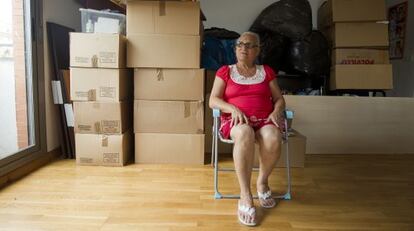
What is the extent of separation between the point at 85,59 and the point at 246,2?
2.09 meters

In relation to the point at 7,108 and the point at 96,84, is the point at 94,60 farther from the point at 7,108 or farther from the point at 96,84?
the point at 7,108

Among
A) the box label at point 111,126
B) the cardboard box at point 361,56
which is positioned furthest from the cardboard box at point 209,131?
the cardboard box at point 361,56

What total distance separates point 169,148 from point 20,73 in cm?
124

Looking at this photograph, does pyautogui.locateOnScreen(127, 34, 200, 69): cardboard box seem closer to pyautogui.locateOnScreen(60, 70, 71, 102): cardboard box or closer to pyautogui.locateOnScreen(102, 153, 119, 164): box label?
pyautogui.locateOnScreen(60, 70, 71, 102): cardboard box

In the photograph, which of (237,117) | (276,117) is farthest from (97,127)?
(276,117)

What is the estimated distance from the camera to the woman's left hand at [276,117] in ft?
6.48

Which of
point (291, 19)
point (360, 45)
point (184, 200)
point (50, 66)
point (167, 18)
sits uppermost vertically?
point (291, 19)

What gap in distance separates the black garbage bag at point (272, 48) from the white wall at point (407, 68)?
1448mm

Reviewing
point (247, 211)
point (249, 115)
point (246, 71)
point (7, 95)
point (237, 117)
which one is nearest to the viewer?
point (247, 211)

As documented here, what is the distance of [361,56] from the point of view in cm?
337

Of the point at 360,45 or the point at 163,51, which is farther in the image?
the point at 360,45

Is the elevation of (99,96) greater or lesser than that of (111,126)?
greater

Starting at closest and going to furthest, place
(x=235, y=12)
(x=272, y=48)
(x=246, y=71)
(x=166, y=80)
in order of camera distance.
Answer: (x=246, y=71) → (x=166, y=80) → (x=272, y=48) → (x=235, y=12)

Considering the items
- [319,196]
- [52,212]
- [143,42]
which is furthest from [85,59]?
[319,196]
